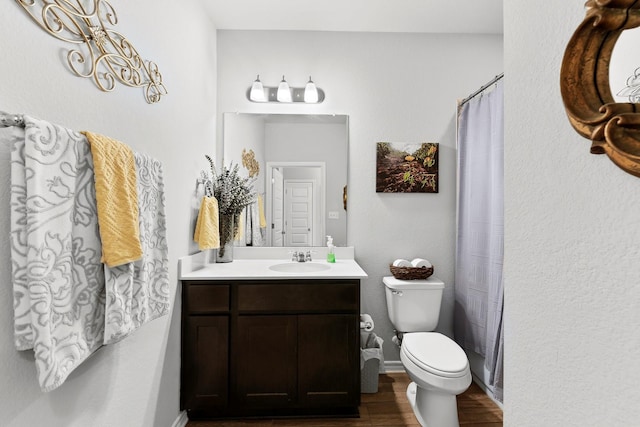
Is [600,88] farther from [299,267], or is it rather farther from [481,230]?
[299,267]

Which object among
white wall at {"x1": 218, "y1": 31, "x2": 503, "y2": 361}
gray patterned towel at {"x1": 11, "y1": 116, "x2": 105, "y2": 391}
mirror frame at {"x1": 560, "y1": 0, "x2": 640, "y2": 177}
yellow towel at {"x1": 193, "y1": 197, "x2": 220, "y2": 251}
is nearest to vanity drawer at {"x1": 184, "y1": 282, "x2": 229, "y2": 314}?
yellow towel at {"x1": 193, "y1": 197, "x2": 220, "y2": 251}

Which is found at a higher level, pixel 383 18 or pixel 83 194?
pixel 383 18

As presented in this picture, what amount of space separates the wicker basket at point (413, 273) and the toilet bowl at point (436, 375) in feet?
1.57

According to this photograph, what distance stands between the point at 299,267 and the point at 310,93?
4.33ft

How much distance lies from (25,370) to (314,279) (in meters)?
1.32

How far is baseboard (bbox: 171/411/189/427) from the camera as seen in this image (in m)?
1.83

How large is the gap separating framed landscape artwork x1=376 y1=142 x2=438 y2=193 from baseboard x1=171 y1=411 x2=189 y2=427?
196cm

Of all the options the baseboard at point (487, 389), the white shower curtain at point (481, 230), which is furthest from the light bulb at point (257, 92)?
the baseboard at point (487, 389)

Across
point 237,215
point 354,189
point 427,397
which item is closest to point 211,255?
point 237,215

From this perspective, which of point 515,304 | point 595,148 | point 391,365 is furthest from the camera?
point 391,365

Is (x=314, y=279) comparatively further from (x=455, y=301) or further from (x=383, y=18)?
(x=383, y=18)

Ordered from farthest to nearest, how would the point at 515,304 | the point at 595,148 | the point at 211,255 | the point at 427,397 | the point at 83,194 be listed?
the point at 211,255
the point at 427,397
the point at 83,194
the point at 515,304
the point at 595,148

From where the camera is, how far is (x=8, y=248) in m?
0.81

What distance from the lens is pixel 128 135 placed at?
1351 mm
